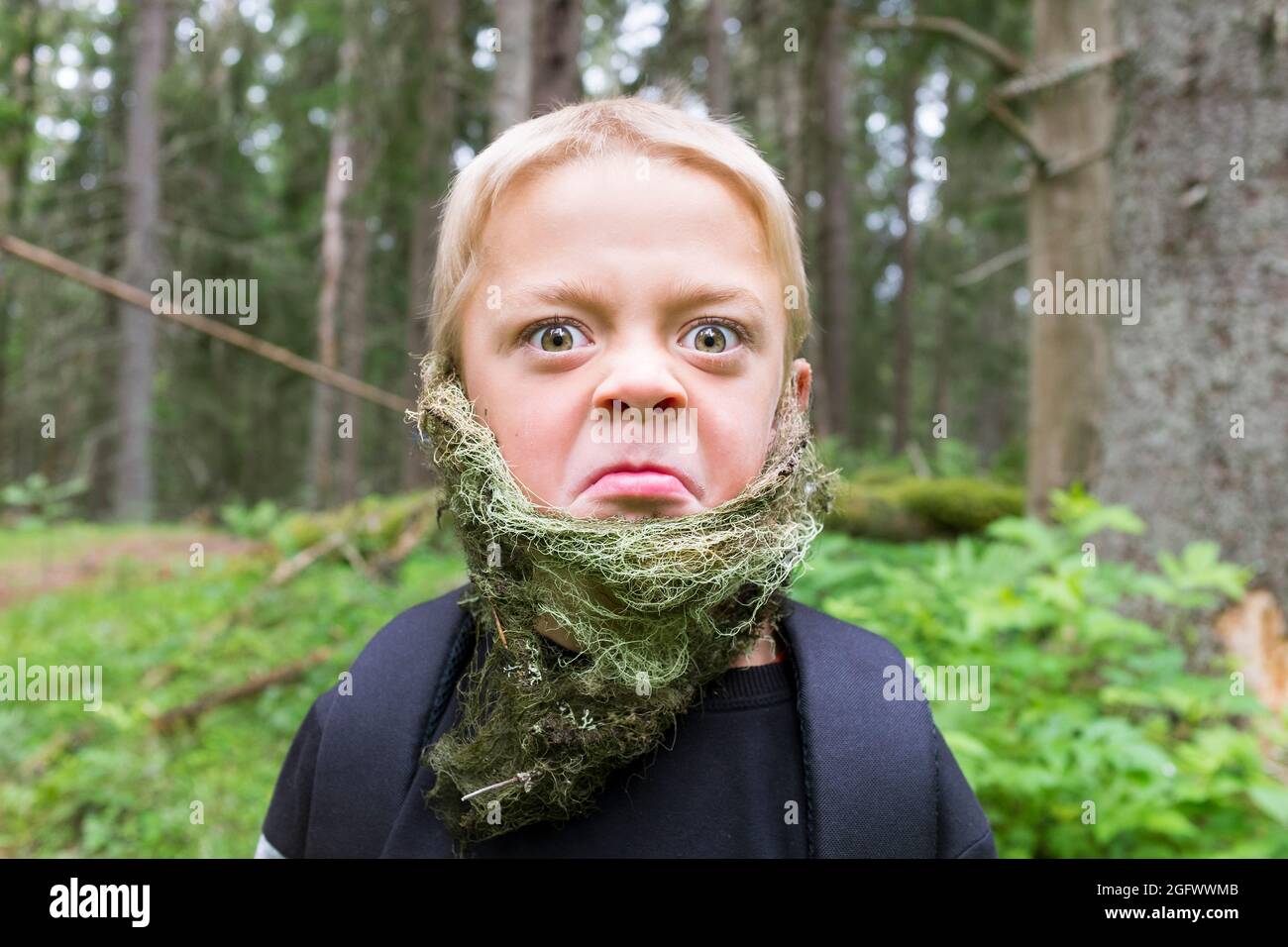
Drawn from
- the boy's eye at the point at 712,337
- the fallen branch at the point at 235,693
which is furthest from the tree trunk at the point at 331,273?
the boy's eye at the point at 712,337

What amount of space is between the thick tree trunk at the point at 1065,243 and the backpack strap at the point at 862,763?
4391mm

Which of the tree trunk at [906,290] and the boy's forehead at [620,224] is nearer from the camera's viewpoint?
the boy's forehead at [620,224]

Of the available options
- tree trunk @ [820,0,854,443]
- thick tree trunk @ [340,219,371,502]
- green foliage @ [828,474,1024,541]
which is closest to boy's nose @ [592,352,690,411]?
green foliage @ [828,474,1024,541]

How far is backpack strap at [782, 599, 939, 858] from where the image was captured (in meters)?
1.23

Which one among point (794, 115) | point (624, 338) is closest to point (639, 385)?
point (624, 338)

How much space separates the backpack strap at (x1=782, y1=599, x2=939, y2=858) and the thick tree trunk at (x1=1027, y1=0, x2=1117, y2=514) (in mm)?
4391

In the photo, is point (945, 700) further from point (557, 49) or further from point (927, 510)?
point (927, 510)

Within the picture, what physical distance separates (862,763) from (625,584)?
0.45m

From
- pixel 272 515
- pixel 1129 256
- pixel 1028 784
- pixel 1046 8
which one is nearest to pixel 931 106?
pixel 1046 8

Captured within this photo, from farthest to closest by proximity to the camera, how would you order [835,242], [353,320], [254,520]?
[353,320], [835,242], [254,520]

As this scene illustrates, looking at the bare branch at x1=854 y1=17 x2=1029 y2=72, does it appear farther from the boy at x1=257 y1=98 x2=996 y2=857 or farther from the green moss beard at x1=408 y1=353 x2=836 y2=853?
the green moss beard at x1=408 y1=353 x2=836 y2=853

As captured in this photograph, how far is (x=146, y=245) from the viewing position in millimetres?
12523

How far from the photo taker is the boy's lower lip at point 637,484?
1.25m

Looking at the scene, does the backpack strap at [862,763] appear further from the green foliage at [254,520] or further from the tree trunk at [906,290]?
the tree trunk at [906,290]
